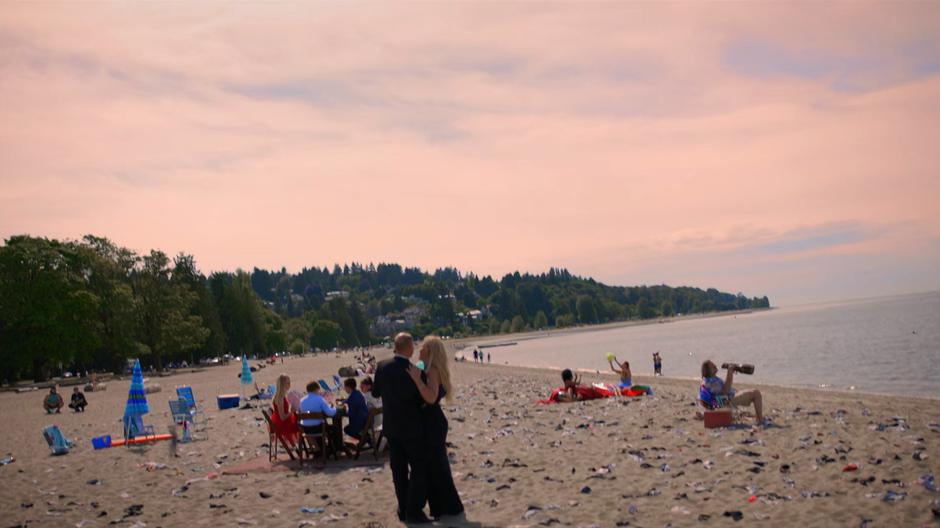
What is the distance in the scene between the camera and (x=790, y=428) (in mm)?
13203

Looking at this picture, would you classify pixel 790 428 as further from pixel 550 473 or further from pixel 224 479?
pixel 224 479

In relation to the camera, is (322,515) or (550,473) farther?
(550,473)

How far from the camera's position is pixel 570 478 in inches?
415

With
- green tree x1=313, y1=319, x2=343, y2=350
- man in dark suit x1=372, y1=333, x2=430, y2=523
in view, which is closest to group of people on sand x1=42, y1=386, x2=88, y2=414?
man in dark suit x1=372, y1=333, x2=430, y2=523

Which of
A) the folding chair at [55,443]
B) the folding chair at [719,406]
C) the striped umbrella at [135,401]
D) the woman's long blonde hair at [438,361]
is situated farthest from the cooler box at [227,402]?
the woman's long blonde hair at [438,361]

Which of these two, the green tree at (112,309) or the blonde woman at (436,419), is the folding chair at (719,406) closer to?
the blonde woman at (436,419)

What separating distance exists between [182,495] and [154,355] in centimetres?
6851

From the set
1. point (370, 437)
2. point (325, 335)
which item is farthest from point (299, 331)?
point (370, 437)

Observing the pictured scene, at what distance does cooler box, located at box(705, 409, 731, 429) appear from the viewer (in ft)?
45.2

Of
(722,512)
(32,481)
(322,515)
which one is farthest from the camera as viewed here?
(32,481)

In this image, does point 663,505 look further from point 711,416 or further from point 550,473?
point 711,416

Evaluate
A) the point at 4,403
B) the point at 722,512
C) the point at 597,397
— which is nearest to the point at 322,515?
the point at 722,512

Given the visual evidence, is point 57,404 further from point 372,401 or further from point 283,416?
point 372,401

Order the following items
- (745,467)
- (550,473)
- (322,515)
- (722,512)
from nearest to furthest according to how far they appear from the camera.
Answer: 1. (722,512)
2. (322,515)
3. (745,467)
4. (550,473)
